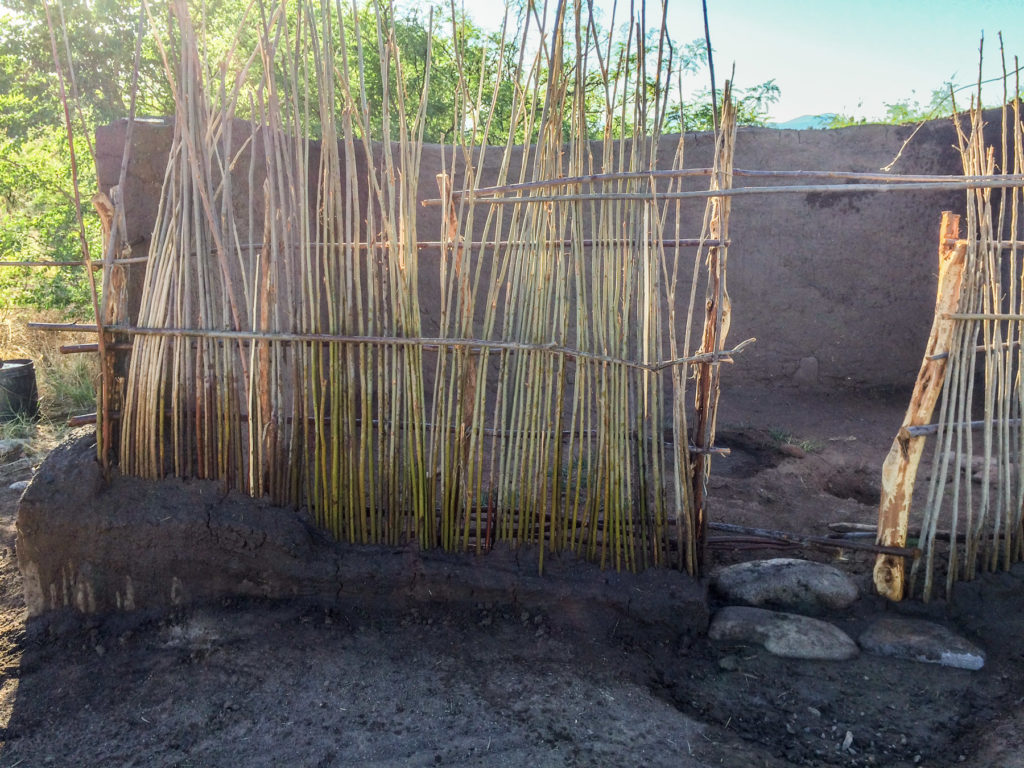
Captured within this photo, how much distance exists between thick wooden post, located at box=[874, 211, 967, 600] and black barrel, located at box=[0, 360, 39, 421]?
217 inches

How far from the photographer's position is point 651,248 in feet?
9.32

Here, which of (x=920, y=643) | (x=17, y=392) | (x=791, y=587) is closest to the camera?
(x=920, y=643)

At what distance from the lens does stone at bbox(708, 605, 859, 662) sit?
2.82m

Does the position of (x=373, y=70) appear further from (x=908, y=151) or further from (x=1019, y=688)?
(x=1019, y=688)

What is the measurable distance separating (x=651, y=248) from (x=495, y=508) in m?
1.09

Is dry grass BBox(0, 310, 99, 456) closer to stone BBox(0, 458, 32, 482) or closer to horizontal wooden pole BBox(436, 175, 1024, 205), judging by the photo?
stone BBox(0, 458, 32, 482)

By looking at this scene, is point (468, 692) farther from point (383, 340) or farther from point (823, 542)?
point (823, 542)

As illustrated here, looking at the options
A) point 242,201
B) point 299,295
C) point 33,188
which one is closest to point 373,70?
point 33,188

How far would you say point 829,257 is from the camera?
6.04m

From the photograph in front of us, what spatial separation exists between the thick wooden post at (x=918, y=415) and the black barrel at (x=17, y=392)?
551 centimetres

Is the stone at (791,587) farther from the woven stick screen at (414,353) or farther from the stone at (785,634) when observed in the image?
the woven stick screen at (414,353)

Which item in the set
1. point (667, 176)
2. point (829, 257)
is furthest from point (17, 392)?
point (829, 257)

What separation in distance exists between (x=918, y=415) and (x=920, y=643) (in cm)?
77

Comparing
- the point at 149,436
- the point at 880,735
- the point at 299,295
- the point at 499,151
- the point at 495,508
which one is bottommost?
the point at 880,735
